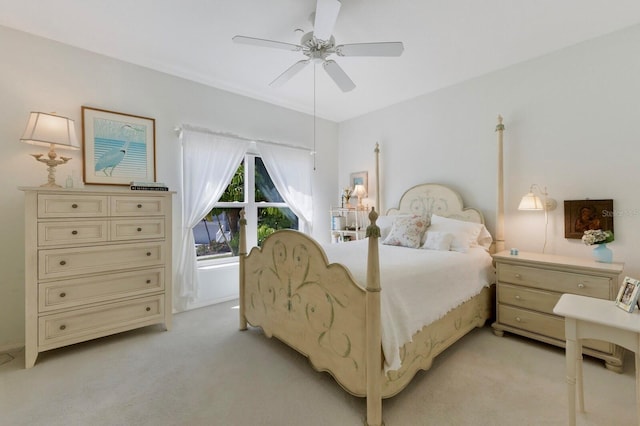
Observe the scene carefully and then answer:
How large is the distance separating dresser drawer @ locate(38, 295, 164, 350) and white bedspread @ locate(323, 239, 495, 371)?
5.85ft

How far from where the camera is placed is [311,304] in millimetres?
1856

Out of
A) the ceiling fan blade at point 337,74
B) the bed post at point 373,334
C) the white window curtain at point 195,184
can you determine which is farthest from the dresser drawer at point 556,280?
the white window curtain at point 195,184

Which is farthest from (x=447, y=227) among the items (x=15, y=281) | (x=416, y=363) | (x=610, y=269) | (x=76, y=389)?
(x=15, y=281)

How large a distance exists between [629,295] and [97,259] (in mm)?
3643

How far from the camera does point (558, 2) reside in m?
2.01

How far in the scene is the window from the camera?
356cm

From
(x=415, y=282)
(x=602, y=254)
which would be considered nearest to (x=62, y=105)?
(x=415, y=282)

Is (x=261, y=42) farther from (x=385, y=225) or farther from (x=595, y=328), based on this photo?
(x=595, y=328)

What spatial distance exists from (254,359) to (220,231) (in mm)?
1923

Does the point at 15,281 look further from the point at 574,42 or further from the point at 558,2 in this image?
the point at 574,42

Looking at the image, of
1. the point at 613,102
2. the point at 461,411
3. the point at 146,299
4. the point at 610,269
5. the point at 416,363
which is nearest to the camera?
the point at 461,411

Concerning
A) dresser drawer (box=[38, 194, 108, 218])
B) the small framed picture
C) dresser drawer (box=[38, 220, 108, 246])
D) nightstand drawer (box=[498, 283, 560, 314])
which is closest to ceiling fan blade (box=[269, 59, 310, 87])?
dresser drawer (box=[38, 194, 108, 218])

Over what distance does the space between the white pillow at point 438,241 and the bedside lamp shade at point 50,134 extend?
3.34m

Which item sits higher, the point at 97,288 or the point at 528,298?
the point at 97,288
